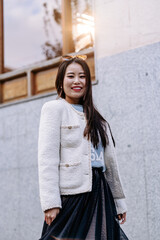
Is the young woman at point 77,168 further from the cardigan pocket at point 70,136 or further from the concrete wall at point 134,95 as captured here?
the concrete wall at point 134,95

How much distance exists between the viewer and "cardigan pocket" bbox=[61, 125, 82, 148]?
3.16 m

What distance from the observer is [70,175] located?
309cm

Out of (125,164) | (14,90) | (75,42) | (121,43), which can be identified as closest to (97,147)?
(125,164)

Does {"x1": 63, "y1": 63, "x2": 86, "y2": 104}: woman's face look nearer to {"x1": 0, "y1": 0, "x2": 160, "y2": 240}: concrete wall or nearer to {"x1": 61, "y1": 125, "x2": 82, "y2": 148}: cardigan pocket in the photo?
{"x1": 61, "y1": 125, "x2": 82, "y2": 148}: cardigan pocket

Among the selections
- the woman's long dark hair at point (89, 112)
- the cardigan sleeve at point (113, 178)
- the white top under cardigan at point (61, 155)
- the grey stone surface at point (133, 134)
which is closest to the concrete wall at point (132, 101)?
the grey stone surface at point (133, 134)

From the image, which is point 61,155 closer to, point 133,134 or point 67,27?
point 133,134

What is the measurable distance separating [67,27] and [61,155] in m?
3.85

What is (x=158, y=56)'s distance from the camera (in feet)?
16.6

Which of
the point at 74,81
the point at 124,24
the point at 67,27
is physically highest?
the point at 67,27

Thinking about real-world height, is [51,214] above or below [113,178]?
below

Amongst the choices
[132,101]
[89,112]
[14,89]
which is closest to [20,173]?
[14,89]

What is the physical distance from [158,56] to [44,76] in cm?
224

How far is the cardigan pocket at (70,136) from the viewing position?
3162 millimetres

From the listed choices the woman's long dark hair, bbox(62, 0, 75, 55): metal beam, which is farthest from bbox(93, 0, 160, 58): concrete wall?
the woman's long dark hair
